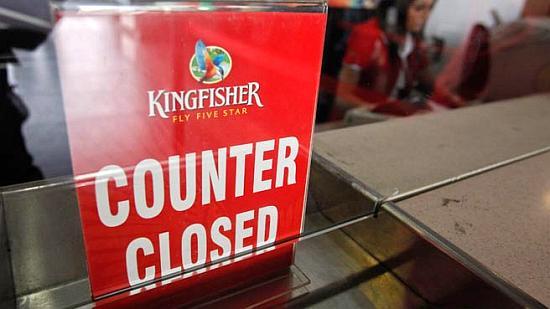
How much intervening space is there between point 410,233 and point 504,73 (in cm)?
189

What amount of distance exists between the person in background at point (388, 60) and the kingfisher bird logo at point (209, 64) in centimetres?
162

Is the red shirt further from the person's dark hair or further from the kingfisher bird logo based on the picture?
the kingfisher bird logo

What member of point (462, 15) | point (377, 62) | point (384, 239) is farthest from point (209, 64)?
point (462, 15)

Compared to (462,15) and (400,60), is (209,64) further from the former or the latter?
(462,15)

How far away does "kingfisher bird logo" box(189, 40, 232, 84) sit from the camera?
383mm

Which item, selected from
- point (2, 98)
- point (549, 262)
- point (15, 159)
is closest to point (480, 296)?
point (549, 262)

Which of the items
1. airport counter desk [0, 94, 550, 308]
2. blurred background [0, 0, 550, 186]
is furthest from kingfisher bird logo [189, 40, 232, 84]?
blurred background [0, 0, 550, 186]

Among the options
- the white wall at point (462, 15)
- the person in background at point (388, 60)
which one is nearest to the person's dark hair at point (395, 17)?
the person in background at point (388, 60)

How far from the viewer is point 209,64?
39cm

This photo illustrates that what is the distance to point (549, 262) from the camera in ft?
1.79

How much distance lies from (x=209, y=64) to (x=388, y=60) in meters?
2.13

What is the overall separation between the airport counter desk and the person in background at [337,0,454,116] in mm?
1222

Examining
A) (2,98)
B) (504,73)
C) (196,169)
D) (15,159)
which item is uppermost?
(196,169)

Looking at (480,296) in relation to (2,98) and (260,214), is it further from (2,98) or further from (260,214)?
(2,98)
